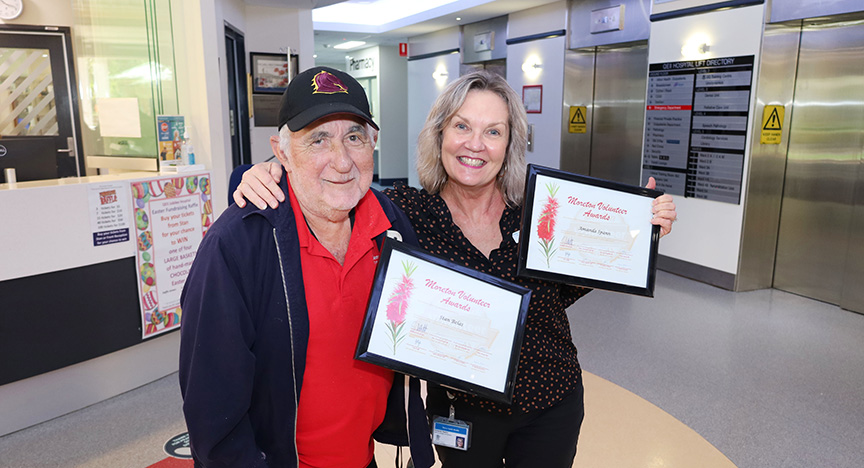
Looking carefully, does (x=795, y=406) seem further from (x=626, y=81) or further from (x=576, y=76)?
(x=576, y=76)

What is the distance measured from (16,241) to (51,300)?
36 cm

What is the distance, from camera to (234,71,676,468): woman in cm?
162

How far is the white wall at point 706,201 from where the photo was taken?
17.5ft

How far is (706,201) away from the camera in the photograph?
19.4ft

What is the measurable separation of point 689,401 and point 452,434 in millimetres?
2410

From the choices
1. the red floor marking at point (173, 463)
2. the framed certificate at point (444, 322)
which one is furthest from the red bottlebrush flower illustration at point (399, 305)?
the red floor marking at point (173, 463)

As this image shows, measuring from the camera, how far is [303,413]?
133 centimetres

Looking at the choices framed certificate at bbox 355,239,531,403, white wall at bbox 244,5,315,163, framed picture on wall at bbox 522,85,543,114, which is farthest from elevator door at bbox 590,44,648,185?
framed certificate at bbox 355,239,531,403

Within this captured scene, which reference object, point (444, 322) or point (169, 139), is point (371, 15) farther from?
point (444, 322)

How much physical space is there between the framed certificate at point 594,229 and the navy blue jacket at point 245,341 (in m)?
0.73

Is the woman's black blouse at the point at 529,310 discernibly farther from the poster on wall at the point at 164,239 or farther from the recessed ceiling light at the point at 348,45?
the recessed ceiling light at the point at 348,45

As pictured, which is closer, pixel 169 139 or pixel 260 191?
pixel 260 191

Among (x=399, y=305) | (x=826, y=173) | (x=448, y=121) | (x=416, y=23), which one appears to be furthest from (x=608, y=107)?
(x=399, y=305)

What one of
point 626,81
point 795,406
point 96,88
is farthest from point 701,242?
point 96,88
